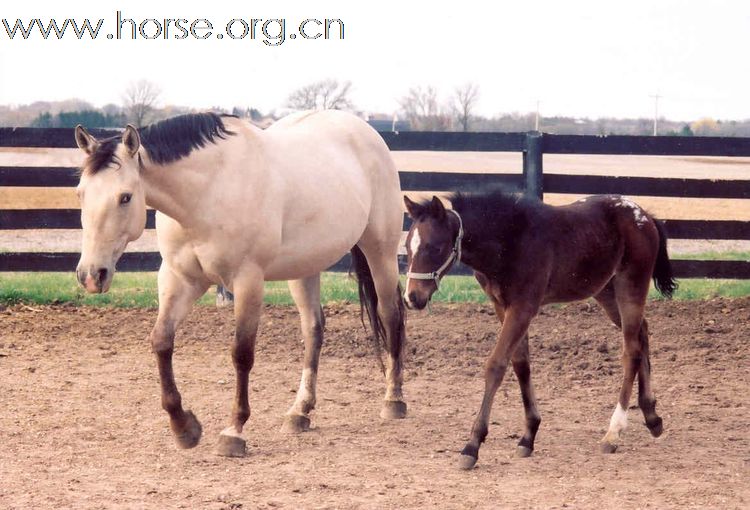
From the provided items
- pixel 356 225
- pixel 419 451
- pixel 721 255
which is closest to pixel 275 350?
pixel 356 225

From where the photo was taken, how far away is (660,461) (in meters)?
5.09

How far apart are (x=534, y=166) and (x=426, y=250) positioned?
209 inches

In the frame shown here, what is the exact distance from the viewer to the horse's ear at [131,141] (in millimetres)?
4734

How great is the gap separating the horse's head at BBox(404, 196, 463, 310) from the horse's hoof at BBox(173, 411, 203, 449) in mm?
1374

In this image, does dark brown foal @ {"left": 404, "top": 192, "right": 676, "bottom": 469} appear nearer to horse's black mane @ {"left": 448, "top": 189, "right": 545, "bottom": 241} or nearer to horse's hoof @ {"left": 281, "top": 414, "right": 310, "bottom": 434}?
horse's black mane @ {"left": 448, "top": 189, "right": 545, "bottom": 241}

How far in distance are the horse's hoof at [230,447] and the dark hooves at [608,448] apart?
185 cm

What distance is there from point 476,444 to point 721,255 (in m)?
7.81

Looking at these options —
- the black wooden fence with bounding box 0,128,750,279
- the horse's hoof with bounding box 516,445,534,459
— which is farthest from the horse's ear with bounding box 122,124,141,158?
the black wooden fence with bounding box 0,128,750,279

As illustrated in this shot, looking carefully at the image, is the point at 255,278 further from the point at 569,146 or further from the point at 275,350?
the point at 569,146

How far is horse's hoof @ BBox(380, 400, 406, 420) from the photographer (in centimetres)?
608

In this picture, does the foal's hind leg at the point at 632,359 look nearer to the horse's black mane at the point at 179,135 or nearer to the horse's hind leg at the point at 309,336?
the horse's hind leg at the point at 309,336

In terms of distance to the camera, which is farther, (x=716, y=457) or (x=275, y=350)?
(x=275, y=350)

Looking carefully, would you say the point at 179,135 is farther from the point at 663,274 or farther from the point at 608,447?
the point at 663,274

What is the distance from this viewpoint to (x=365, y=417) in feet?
20.1
